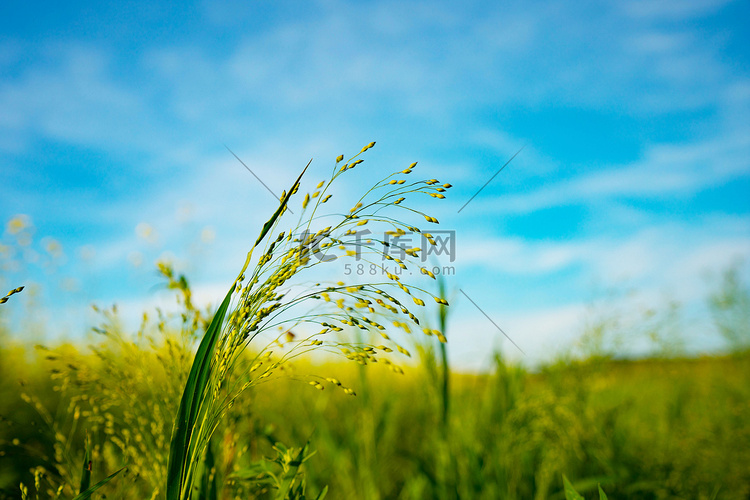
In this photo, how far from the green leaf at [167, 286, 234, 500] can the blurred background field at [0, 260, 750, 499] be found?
288 millimetres

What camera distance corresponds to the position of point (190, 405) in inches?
37.6

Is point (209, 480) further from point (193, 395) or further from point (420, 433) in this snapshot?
point (420, 433)

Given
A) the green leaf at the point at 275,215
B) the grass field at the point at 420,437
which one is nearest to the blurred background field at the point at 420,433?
the grass field at the point at 420,437

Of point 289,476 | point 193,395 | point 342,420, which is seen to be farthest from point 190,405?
point 342,420

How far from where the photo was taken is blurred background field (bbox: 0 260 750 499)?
1383mm

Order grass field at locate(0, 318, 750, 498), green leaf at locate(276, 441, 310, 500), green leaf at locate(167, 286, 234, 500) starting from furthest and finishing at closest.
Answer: grass field at locate(0, 318, 750, 498) < green leaf at locate(276, 441, 310, 500) < green leaf at locate(167, 286, 234, 500)

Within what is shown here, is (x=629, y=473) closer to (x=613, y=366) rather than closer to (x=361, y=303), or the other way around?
(x=613, y=366)

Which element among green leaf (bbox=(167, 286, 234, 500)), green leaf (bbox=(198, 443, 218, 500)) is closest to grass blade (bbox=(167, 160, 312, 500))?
green leaf (bbox=(167, 286, 234, 500))

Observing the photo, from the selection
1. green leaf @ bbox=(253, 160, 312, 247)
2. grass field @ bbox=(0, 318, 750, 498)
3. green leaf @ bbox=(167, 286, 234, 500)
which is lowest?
grass field @ bbox=(0, 318, 750, 498)

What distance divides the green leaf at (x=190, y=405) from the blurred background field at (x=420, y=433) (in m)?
0.29

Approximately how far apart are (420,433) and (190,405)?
375 centimetres

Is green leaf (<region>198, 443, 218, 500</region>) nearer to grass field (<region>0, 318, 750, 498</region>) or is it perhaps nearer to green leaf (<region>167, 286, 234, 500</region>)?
grass field (<region>0, 318, 750, 498</region>)

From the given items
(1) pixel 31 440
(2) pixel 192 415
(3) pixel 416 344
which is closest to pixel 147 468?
(2) pixel 192 415

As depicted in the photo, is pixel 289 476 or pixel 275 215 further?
pixel 289 476
